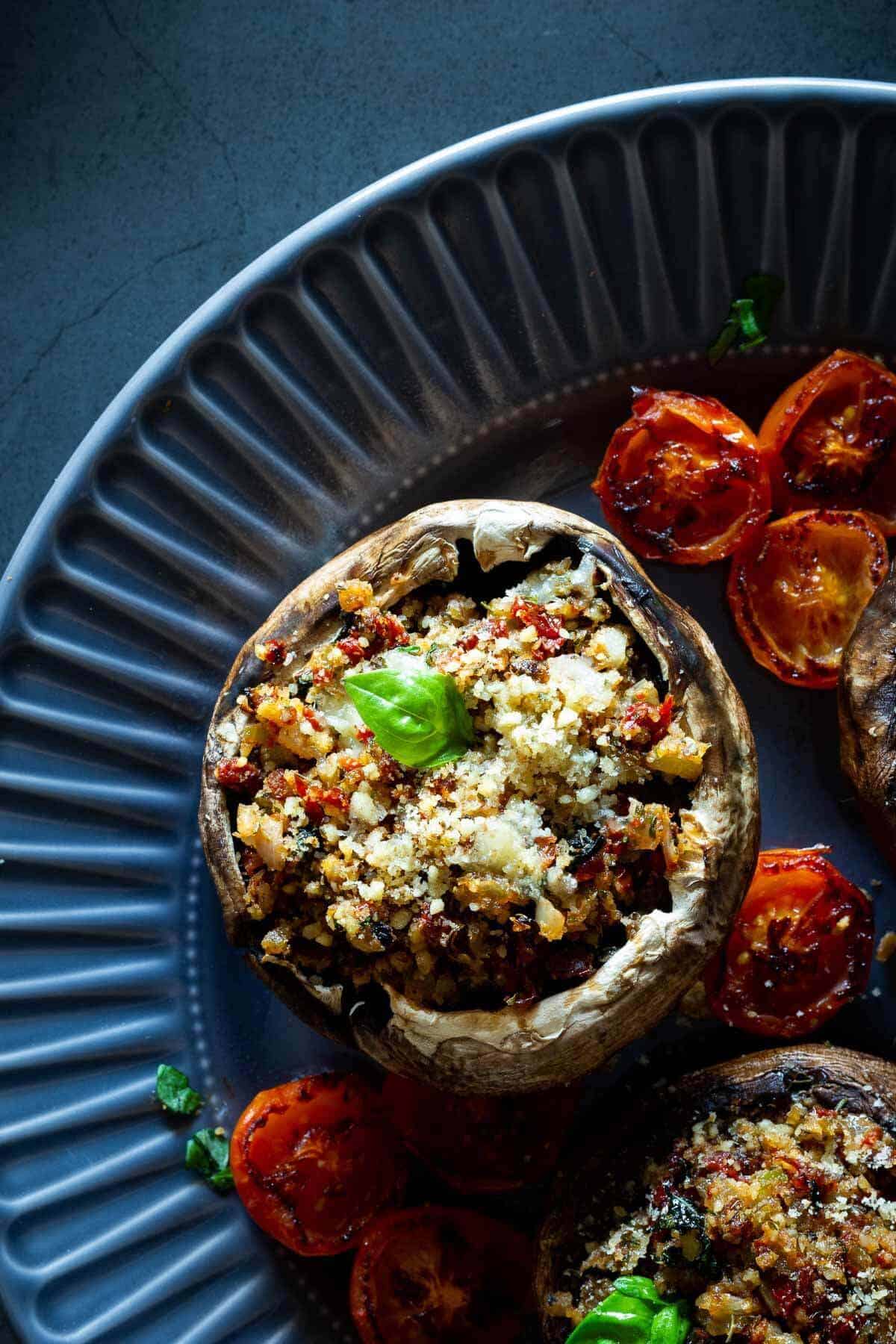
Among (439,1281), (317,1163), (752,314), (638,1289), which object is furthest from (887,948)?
(752,314)

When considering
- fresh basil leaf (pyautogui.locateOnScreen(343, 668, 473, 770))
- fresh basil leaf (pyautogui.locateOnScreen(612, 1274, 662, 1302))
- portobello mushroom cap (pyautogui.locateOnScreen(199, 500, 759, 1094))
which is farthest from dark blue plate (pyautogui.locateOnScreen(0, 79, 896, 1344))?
fresh basil leaf (pyautogui.locateOnScreen(343, 668, 473, 770))

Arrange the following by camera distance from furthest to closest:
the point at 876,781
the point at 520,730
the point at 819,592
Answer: the point at 819,592
the point at 876,781
the point at 520,730

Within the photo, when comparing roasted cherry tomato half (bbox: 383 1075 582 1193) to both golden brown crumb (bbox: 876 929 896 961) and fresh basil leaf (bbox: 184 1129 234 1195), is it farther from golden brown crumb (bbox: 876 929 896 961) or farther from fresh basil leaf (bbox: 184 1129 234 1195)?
golden brown crumb (bbox: 876 929 896 961)

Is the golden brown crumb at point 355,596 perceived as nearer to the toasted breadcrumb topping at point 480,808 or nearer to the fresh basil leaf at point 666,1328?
the toasted breadcrumb topping at point 480,808

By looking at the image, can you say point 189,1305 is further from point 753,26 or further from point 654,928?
point 753,26

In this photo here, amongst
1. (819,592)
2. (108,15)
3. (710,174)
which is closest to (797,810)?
(819,592)
